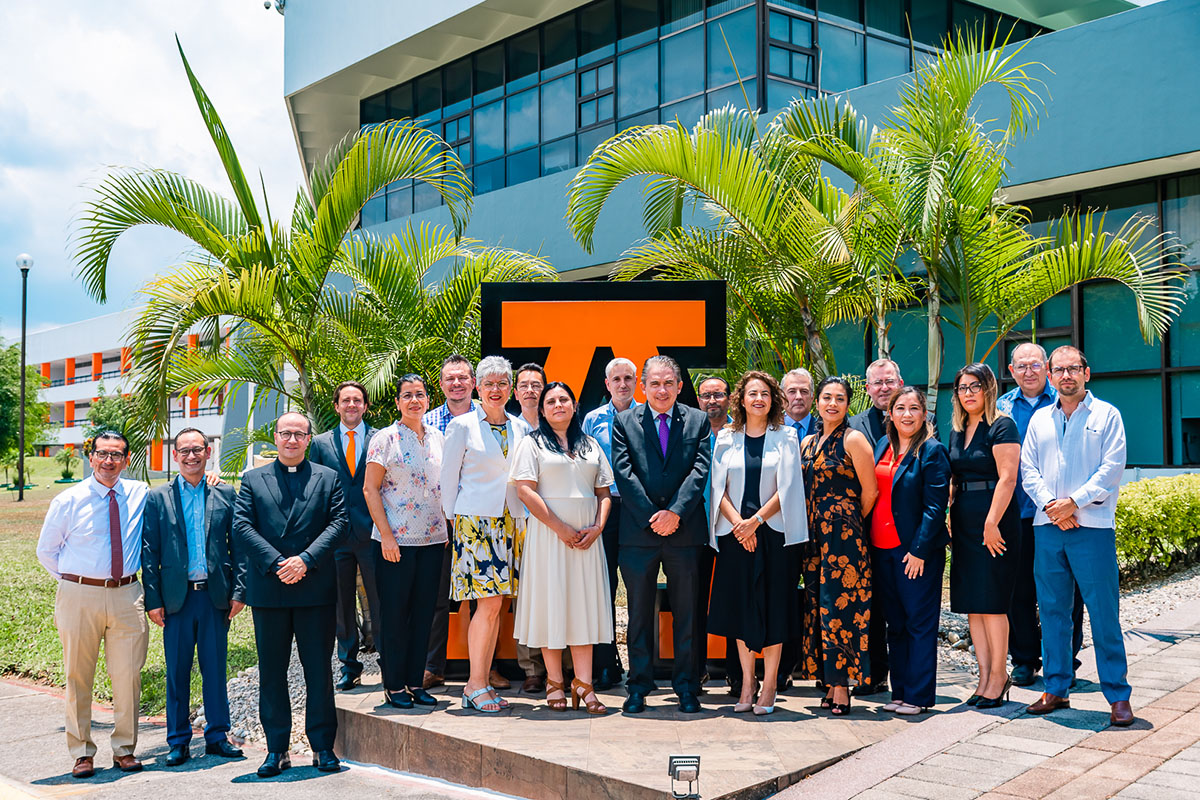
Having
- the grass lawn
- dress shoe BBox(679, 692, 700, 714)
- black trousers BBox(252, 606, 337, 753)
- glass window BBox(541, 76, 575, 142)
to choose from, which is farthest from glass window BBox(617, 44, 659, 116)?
black trousers BBox(252, 606, 337, 753)

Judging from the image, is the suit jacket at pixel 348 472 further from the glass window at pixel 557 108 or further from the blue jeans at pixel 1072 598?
the glass window at pixel 557 108

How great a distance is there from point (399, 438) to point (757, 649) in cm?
245

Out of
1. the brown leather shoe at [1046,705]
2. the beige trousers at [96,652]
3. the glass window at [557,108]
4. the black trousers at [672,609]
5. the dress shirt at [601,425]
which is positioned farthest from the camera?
the glass window at [557,108]

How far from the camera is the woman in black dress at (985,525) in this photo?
18.2 feet

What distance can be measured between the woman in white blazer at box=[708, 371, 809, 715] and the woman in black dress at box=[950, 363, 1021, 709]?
0.88m

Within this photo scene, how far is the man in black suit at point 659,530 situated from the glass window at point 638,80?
1196 centimetres

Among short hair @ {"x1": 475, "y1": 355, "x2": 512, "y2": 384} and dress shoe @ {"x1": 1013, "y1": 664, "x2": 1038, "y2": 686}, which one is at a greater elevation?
short hair @ {"x1": 475, "y1": 355, "x2": 512, "y2": 384}

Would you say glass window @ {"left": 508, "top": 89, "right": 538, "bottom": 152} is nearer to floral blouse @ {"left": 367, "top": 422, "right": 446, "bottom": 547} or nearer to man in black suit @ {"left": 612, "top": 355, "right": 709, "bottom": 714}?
floral blouse @ {"left": 367, "top": 422, "right": 446, "bottom": 547}

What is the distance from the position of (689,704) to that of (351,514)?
247cm

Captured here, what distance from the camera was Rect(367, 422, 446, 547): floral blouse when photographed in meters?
6.09

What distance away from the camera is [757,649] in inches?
225

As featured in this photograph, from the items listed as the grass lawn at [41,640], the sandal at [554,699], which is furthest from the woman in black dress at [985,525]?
the grass lawn at [41,640]

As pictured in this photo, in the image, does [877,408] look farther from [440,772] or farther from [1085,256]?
[440,772]

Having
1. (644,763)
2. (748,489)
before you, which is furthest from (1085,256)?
(644,763)
